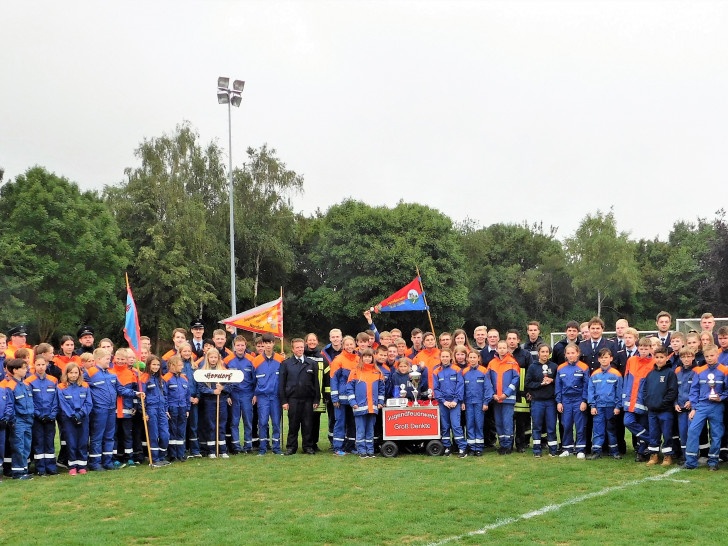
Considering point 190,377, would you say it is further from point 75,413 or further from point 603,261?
point 603,261

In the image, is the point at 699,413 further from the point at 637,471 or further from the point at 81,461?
the point at 81,461

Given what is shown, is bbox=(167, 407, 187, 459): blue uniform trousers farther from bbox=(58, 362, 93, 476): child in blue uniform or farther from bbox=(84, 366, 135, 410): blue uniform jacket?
bbox=(58, 362, 93, 476): child in blue uniform

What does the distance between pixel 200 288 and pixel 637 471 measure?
38.5m

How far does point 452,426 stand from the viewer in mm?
12047

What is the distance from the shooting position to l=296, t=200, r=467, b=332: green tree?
5181 centimetres

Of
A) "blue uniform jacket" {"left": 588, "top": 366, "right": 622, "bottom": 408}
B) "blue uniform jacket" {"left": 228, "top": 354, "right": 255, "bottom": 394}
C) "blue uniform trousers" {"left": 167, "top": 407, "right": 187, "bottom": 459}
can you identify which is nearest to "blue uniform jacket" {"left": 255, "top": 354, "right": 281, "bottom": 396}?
"blue uniform jacket" {"left": 228, "top": 354, "right": 255, "bottom": 394}

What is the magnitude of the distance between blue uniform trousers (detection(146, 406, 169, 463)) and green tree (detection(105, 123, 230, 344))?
32698 millimetres

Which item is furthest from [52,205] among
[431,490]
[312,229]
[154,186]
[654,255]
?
[654,255]

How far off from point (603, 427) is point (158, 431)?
278 inches

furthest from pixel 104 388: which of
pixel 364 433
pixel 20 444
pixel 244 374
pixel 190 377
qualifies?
pixel 364 433

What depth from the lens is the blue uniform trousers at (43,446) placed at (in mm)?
10781

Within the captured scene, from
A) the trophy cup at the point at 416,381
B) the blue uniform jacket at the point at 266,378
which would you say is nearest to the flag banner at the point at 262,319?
the blue uniform jacket at the point at 266,378

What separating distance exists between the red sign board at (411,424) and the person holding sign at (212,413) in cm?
280

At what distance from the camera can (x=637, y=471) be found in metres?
10.2
